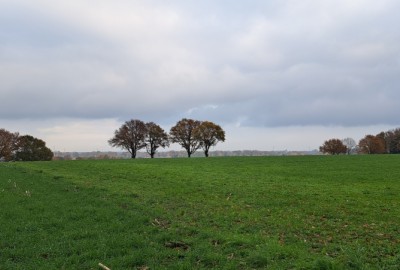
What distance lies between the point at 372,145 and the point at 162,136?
7233 cm

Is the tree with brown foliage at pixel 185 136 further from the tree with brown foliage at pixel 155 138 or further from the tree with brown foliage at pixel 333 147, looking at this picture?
the tree with brown foliage at pixel 333 147

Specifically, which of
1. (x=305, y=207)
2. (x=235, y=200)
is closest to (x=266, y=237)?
(x=305, y=207)

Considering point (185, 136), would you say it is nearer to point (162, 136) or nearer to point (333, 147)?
point (162, 136)

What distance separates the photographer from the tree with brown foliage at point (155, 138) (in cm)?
11700

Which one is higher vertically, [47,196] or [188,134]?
[188,134]

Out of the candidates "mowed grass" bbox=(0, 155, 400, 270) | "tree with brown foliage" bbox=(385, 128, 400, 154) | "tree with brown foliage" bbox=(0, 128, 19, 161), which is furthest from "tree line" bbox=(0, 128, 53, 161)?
"tree with brown foliage" bbox=(385, 128, 400, 154)

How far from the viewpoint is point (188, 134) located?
118m

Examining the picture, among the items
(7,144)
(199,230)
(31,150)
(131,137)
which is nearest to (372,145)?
(131,137)

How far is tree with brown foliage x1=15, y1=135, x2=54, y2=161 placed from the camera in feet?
341

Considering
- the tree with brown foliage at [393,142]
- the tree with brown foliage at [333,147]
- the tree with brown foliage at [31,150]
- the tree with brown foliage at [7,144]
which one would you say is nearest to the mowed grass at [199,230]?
the tree with brown foliage at [31,150]

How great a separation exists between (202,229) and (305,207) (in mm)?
6334

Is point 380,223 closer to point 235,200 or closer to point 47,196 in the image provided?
point 235,200

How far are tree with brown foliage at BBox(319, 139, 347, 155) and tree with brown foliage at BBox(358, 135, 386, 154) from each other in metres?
5.90

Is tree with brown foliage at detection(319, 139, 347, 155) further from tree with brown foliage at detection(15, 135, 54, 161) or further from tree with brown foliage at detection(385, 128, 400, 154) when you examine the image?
tree with brown foliage at detection(15, 135, 54, 161)
